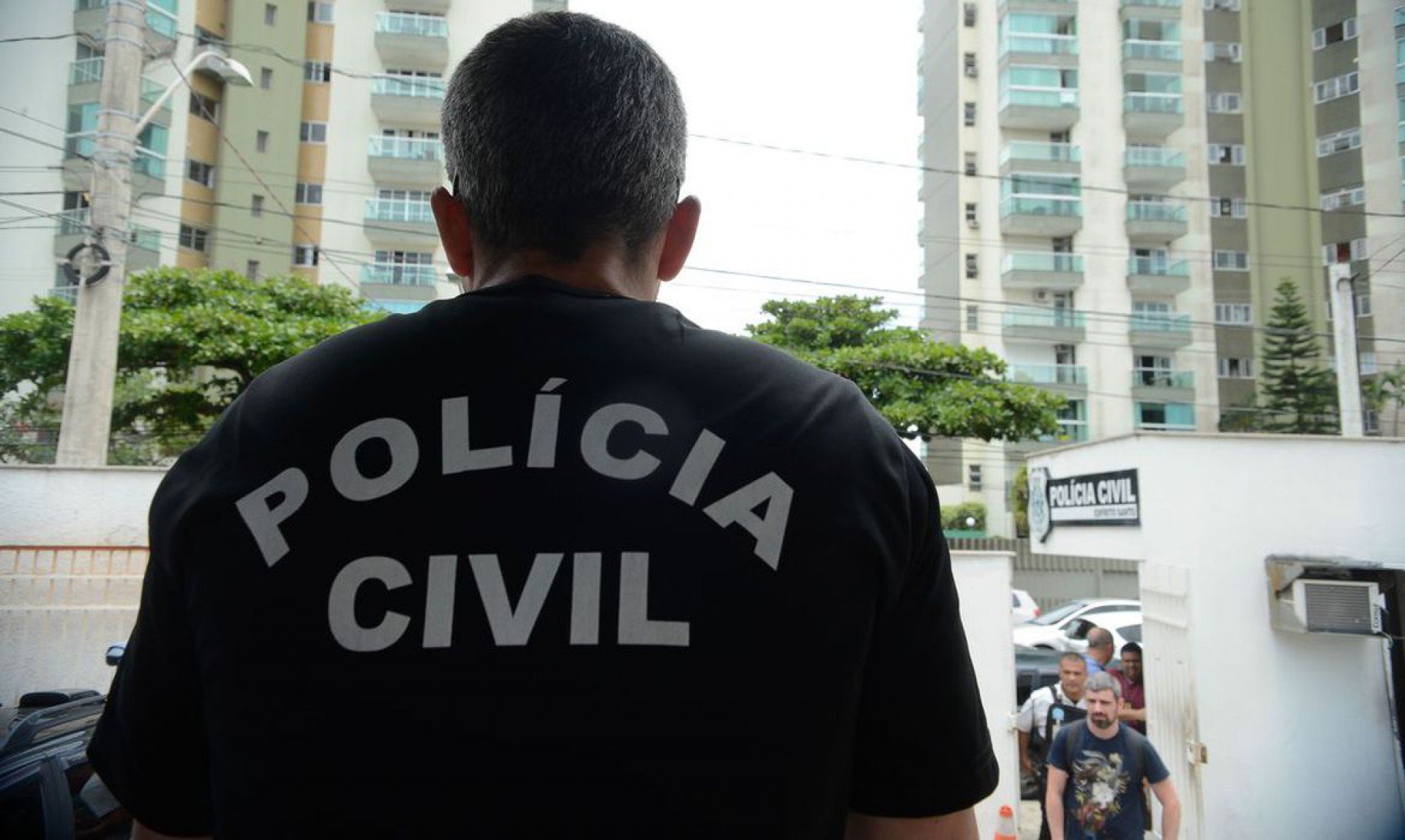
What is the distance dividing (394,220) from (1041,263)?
1362cm

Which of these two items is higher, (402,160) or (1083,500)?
(402,160)

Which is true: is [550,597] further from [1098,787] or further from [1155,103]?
[1155,103]

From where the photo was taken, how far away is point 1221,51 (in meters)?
19.1

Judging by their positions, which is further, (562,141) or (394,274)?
(394,274)

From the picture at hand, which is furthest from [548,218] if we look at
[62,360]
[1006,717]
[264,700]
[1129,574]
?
[1129,574]

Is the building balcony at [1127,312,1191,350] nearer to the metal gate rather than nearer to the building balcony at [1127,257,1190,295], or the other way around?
the building balcony at [1127,257,1190,295]

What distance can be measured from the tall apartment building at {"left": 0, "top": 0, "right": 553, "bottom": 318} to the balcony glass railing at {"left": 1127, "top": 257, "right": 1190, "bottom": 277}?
1492cm

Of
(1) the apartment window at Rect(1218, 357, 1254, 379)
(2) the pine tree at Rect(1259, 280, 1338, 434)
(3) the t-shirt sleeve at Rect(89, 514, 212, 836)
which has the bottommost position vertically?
(3) the t-shirt sleeve at Rect(89, 514, 212, 836)

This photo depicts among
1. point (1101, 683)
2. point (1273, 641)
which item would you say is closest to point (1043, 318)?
point (1273, 641)

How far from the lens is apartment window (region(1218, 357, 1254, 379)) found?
67.1 ft

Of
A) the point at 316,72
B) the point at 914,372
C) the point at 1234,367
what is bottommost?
the point at 914,372

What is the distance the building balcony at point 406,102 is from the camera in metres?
12.0

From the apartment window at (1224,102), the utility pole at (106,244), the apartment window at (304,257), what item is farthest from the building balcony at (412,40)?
the apartment window at (1224,102)

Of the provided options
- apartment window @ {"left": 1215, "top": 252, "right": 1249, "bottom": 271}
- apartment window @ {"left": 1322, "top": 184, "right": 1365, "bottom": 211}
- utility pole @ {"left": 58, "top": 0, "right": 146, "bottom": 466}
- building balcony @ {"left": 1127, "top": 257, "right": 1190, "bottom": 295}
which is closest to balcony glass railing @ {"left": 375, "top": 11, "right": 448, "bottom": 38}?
utility pole @ {"left": 58, "top": 0, "right": 146, "bottom": 466}
